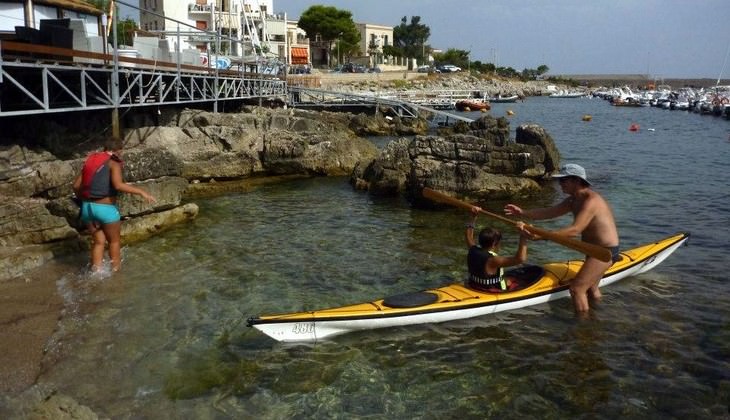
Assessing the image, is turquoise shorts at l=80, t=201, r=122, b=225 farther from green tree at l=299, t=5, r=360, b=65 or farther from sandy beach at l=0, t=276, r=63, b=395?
green tree at l=299, t=5, r=360, b=65

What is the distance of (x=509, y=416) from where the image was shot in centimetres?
587

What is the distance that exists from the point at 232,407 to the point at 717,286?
27.2 feet

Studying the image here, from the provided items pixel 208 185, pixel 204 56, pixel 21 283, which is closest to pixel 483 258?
pixel 21 283

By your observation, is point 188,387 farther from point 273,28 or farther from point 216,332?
point 273,28

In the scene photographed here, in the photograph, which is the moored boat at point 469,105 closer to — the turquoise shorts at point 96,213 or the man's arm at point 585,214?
the man's arm at point 585,214

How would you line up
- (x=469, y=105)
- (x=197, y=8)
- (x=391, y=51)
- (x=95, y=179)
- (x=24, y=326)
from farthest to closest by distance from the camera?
(x=391, y=51) < (x=197, y=8) < (x=469, y=105) < (x=95, y=179) < (x=24, y=326)

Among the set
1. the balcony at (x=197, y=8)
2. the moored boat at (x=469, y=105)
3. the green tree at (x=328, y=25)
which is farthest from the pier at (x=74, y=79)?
the green tree at (x=328, y=25)

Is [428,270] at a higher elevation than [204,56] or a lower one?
lower

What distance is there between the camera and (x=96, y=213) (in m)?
8.84

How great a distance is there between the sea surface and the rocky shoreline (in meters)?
0.45

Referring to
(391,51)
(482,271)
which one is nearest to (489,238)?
(482,271)

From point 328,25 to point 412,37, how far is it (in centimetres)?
3961

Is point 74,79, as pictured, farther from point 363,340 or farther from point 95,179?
point 363,340

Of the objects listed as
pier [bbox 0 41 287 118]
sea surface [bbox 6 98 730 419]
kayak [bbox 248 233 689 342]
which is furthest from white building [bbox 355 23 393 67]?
kayak [bbox 248 233 689 342]
